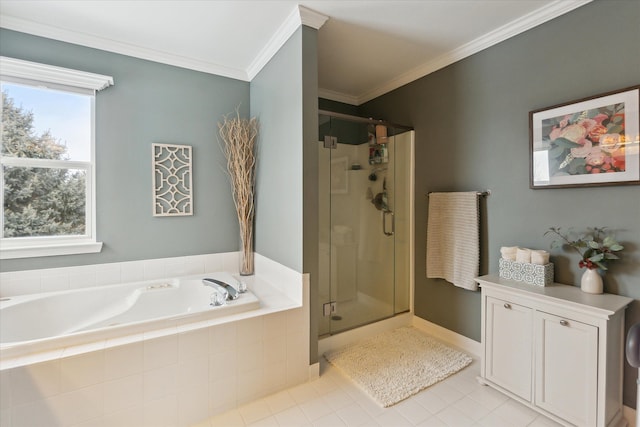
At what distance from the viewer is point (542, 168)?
196cm

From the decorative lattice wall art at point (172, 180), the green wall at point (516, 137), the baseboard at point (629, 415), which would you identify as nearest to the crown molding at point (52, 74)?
the decorative lattice wall art at point (172, 180)

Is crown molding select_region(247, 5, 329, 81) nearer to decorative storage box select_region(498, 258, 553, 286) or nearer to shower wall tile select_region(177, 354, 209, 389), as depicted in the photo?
decorative storage box select_region(498, 258, 553, 286)

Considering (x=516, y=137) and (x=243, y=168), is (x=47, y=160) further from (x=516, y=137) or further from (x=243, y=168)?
(x=516, y=137)

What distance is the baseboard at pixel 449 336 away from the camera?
239 cm

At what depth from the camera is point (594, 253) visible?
1.70 meters

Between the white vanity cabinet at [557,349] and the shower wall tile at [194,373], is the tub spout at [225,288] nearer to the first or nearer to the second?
the shower wall tile at [194,373]

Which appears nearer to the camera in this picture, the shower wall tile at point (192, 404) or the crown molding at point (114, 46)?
the shower wall tile at point (192, 404)

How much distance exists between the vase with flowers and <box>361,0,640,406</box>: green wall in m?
0.06

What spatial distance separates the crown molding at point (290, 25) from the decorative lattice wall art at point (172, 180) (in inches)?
42.8

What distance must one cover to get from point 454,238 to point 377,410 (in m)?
1.44

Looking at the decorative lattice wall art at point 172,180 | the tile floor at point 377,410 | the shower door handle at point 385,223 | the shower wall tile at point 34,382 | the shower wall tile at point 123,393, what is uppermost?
the decorative lattice wall art at point 172,180

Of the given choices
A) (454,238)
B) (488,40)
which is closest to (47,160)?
(454,238)

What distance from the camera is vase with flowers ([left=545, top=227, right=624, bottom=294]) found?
1.63m

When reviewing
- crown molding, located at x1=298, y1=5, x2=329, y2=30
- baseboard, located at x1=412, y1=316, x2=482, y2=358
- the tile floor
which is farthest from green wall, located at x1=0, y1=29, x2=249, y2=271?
baseboard, located at x1=412, y1=316, x2=482, y2=358
